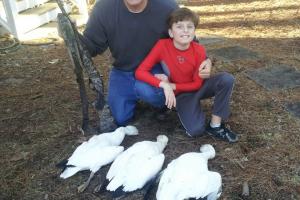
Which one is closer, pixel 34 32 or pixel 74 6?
pixel 34 32

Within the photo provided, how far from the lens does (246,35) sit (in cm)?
621

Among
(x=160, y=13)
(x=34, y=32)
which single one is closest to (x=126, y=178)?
(x=160, y=13)

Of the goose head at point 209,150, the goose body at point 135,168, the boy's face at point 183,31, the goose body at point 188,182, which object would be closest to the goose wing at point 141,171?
the goose body at point 135,168

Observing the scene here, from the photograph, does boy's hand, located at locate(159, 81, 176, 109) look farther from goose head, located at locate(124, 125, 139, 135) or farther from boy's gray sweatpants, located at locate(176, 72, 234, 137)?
goose head, located at locate(124, 125, 139, 135)

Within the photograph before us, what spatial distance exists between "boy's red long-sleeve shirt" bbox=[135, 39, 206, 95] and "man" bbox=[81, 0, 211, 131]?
0.13 metres

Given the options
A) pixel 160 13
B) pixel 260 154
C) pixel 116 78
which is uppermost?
pixel 160 13

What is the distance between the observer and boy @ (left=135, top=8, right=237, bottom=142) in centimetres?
346

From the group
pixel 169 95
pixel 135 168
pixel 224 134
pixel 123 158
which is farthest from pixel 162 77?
pixel 135 168

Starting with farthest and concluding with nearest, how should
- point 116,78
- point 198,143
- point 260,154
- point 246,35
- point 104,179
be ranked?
point 246,35 → point 116,78 → point 198,143 → point 260,154 → point 104,179

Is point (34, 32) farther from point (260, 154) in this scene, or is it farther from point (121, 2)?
point (260, 154)

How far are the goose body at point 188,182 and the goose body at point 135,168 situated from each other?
0.40 feet

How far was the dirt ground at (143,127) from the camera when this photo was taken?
10.1ft

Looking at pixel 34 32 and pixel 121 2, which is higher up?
pixel 121 2

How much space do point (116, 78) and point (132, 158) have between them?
3.87 ft
